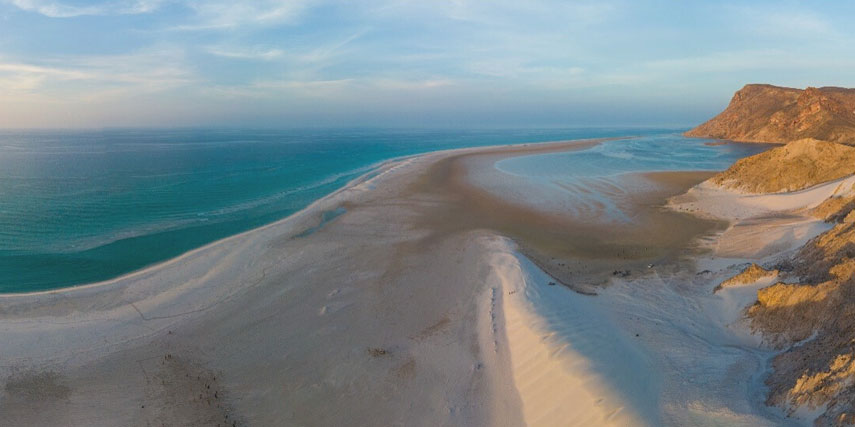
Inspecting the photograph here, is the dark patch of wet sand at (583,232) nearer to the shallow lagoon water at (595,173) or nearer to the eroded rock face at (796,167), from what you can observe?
the shallow lagoon water at (595,173)

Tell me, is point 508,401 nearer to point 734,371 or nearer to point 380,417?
point 380,417

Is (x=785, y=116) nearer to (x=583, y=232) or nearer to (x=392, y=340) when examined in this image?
(x=583, y=232)

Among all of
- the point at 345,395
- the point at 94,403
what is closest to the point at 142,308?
the point at 94,403

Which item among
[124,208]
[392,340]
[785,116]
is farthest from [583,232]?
[785,116]

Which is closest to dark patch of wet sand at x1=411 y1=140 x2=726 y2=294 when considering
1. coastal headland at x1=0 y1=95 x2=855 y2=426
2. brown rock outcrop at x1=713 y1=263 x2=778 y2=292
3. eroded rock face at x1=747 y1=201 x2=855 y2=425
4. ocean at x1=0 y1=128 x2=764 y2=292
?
coastal headland at x1=0 y1=95 x2=855 y2=426

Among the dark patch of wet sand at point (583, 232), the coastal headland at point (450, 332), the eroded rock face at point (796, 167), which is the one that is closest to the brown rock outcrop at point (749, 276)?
the coastal headland at point (450, 332)

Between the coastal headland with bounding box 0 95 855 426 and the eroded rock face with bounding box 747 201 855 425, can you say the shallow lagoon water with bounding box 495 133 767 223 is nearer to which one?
the coastal headland with bounding box 0 95 855 426
